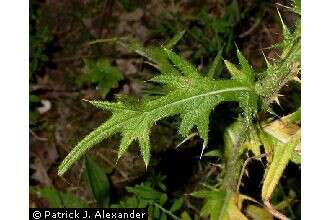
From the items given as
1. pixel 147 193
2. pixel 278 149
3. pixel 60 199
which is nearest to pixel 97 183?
pixel 60 199

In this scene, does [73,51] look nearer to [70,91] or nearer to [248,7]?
[70,91]

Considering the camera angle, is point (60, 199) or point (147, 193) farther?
point (60, 199)

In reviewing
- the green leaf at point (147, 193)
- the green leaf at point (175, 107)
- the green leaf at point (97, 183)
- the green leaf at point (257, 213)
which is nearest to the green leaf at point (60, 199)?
the green leaf at point (97, 183)

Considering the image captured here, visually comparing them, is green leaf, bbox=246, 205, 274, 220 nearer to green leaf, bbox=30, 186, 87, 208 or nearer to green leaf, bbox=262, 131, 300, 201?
green leaf, bbox=262, 131, 300, 201

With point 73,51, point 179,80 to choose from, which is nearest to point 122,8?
point 73,51

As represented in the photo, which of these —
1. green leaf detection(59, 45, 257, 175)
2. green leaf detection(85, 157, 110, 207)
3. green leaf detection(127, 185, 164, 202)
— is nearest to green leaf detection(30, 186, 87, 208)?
green leaf detection(85, 157, 110, 207)

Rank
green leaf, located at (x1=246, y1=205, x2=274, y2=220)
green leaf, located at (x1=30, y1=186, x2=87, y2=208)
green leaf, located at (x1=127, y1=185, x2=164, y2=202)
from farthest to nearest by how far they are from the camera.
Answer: green leaf, located at (x1=30, y1=186, x2=87, y2=208), green leaf, located at (x1=127, y1=185, x2=164, y2=202), green leaf, located at (x1=246, y1=205, x2=274, y2=220)

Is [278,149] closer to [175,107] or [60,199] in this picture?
[175,107]
